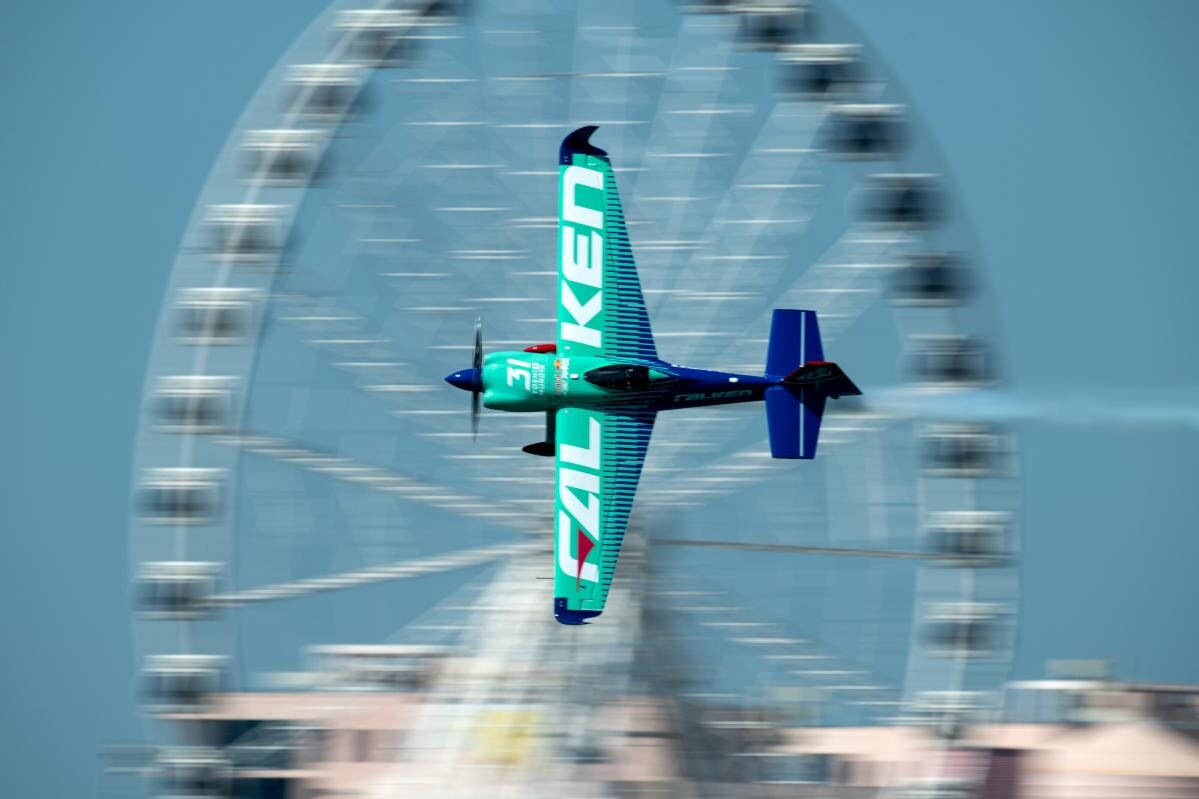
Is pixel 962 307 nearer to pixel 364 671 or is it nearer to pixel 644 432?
pixel 644 432

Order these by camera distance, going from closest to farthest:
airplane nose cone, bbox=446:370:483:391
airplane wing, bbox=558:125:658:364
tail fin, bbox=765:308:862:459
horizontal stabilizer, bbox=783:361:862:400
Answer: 1. airplane nose cone, bbox=446:370:483:391
2. horizontal stabilizer, bbox=783:361:862:400
3. tail fin, bbox=765:308:862:459
4. airplane wing, bbox=558:125:658:364

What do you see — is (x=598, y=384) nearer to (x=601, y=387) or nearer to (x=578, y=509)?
(x=601, y=387)

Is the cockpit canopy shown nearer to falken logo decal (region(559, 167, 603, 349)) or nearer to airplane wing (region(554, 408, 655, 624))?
airplane wing (region(554, 408, 655, 624))

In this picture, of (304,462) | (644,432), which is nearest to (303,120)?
(304,462)

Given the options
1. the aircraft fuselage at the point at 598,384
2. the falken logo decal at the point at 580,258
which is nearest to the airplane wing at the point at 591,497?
the aircraft fuselage at the point at 598,384

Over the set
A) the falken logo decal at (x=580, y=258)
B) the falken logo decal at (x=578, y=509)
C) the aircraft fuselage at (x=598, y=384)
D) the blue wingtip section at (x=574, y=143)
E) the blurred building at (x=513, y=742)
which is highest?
the blue wingtip section at (x=574, y=143)

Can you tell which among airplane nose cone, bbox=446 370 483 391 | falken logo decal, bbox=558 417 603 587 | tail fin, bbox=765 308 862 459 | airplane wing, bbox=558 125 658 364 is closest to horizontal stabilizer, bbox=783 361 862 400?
tail fin, bbox=765 308 862 459

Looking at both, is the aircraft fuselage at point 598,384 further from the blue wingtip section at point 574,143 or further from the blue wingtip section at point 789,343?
the blue wingtip section at point 574,143
